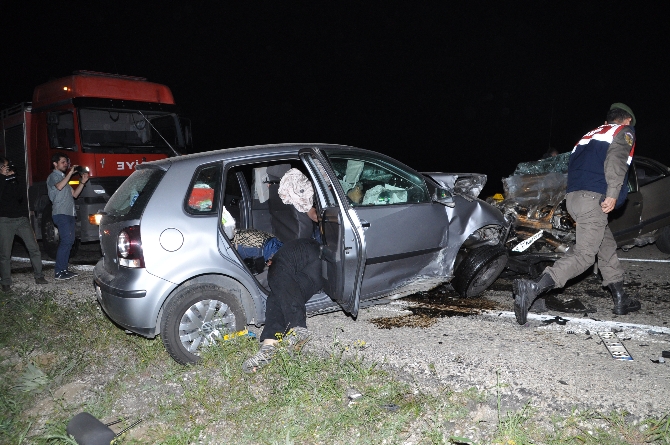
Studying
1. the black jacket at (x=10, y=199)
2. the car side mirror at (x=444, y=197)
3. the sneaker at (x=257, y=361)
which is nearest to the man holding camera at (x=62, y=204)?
the black jacket at (x=10, y=199)

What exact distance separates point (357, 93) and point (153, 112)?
43206 mm

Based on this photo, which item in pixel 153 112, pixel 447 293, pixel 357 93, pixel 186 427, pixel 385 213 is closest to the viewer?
pixel 186 427

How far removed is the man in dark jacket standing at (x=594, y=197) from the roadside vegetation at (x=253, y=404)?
4.78 ft

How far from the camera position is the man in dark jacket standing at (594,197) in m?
4.25

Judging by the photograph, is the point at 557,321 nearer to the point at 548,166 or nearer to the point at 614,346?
the point at 614,346

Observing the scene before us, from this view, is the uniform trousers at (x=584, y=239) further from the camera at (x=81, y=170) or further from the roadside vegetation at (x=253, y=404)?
the camera at (x=81, y=170)

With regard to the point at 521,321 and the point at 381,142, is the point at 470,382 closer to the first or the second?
the point at 521,321

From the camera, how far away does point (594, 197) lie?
14.3ft

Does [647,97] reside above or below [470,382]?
above

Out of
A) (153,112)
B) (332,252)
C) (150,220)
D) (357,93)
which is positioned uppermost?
(357,93)

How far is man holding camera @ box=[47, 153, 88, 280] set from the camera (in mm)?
Answer: 6656

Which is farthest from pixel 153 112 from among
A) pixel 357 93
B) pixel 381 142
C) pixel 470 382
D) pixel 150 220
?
pixel 357 93

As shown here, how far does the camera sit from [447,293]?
5.51 metres

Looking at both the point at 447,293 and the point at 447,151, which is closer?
the point at 447,293
